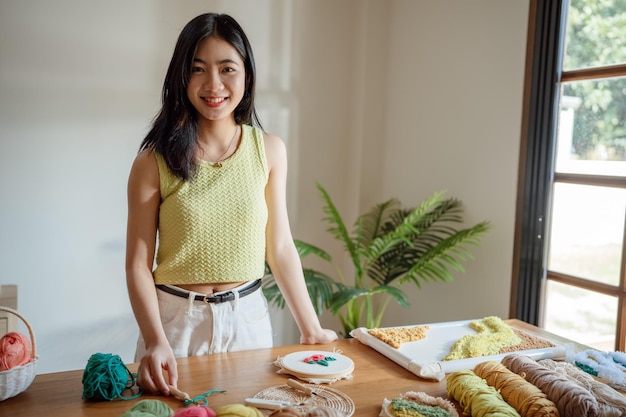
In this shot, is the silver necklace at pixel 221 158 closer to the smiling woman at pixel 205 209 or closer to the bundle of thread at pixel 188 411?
the smiling woman at pixel 205 209

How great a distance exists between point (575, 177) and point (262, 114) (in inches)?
61.1

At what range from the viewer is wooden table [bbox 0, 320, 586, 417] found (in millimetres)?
1025

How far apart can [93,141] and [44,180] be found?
27 cm

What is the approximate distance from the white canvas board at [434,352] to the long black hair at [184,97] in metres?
0.58

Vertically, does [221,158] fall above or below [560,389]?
above

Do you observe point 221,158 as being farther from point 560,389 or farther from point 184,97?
point 560,389

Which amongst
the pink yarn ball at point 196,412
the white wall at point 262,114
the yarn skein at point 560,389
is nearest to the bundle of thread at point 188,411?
the pink yarn ball at point 196,412

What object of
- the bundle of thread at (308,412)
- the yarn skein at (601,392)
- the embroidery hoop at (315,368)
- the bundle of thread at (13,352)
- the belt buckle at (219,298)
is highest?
the belt buckle at (219,298)

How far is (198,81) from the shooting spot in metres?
1.31

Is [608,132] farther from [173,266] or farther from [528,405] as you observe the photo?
[173,266]

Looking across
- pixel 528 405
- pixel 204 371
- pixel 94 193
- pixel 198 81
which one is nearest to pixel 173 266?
pixel 204 371

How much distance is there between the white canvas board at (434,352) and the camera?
1211 millimetres

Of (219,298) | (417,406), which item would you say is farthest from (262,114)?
(417,406)

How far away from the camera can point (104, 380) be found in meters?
1.04
